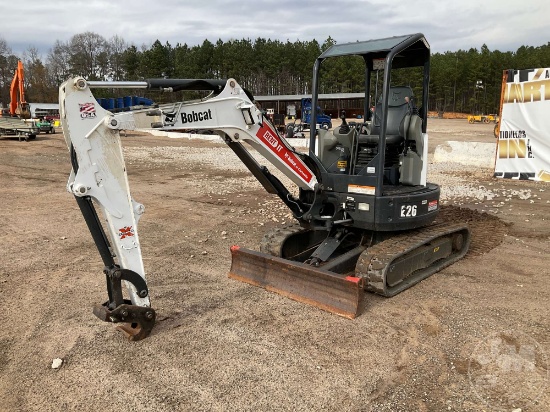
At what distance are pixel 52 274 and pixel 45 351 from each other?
86.5 inches

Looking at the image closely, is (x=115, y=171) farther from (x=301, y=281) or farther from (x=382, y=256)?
(x=382, y=256)

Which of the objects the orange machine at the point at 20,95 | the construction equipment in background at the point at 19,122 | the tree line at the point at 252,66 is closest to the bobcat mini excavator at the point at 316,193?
the construction equipment in background at the point at 19,122

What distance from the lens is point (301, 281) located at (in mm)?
5277

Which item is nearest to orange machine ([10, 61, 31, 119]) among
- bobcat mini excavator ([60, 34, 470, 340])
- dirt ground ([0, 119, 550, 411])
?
dirt ground ([0, 119, 550, 411])

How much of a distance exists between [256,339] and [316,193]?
220cm

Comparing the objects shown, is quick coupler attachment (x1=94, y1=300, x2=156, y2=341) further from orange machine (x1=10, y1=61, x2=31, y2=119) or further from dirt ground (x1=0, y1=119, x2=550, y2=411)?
orange machine (x1=10, y1=61, x2=31, y2=119)

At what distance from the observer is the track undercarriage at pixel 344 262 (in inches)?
198

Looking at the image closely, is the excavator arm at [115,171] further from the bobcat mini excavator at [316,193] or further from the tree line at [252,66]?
the tree line at [252,66]

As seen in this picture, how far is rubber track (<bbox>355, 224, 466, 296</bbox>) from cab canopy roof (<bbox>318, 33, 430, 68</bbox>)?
223 centimetres

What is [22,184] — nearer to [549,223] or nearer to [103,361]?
[103,361]

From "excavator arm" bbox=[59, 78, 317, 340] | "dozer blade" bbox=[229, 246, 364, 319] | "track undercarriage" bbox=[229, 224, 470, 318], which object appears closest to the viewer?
"excavator arm" bbox=[59, 78, 317, 340]

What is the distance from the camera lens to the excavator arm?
389cm

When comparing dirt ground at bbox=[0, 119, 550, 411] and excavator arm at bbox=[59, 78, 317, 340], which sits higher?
excavator arm at bbox=[59, 78, 317, 340]

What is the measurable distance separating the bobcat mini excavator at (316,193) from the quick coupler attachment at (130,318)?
0.04 ft
